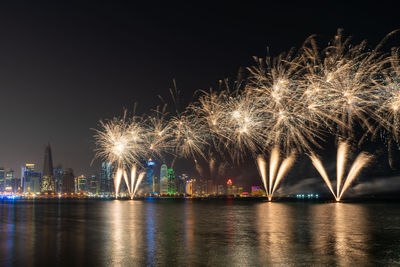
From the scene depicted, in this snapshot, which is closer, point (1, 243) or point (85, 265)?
point (85, 265)

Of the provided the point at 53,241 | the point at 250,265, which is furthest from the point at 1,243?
the point at 250,265

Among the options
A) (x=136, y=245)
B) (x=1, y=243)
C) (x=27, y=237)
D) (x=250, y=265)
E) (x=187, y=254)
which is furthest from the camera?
(x=27, y=237)

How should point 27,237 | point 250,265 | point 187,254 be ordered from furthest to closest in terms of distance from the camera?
point 27,237, point 187,254, point 250,265

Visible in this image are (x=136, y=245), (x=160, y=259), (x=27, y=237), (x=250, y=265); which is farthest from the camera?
(x=27, y=237)

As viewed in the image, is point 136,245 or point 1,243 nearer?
point 136,245

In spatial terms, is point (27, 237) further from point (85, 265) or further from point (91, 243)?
point (85, 265)

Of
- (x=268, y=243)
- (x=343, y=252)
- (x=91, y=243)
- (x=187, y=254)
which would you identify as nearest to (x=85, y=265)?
(x=187, y=254)

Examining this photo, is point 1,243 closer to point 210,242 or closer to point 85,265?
point 85,265

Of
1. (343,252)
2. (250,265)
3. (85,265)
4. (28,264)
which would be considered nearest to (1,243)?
(28,264)
